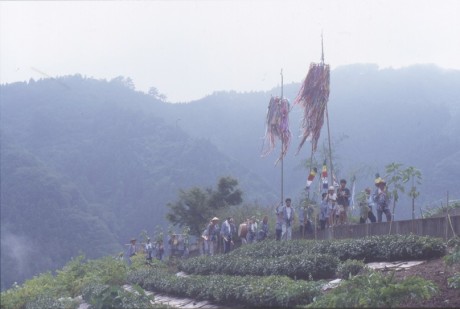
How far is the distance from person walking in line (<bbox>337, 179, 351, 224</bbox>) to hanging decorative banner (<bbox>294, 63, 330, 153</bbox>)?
2319 millimetres

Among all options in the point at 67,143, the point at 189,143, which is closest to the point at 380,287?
the point at 189,143

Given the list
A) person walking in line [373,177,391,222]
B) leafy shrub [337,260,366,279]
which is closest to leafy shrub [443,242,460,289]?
leafy shrub [337,260,366,279]

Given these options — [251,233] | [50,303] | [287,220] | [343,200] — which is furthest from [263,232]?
[50,303]

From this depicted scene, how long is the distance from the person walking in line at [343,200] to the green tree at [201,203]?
1883cm

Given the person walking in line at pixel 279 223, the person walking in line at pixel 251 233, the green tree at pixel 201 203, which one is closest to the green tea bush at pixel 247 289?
the person walking in line at pixel 279 223

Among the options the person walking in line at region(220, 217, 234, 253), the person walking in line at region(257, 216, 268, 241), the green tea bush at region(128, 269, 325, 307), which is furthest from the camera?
the person walking in line at region(220, 217, 234, 253)

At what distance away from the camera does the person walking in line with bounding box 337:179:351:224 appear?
21.9 metres

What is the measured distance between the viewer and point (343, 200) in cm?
2208

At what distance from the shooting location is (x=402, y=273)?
1314 cm

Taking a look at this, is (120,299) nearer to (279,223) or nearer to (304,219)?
(279,223)

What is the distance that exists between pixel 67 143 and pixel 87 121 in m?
6.66

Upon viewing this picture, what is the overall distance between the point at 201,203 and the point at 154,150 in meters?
51.9

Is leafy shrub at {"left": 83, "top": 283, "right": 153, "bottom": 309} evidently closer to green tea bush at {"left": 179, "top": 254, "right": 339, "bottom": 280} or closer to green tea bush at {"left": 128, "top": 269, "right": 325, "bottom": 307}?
green tea bush at {"left": 128, "top": 269, "right": 325, "bottom": 307}

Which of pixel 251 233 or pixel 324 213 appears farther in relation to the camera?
pixel 251 233
